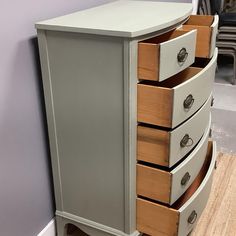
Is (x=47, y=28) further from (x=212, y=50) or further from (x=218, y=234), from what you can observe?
(x=218, y=234)

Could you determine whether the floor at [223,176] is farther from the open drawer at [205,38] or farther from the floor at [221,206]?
the open drawer at [205,38]

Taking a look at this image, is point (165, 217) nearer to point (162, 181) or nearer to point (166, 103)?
point (162, 181)

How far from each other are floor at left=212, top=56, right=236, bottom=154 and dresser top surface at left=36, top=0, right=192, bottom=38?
1069 millimetres

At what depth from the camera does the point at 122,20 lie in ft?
3.41

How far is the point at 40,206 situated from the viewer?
1.27 m

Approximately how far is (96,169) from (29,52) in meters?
0.43

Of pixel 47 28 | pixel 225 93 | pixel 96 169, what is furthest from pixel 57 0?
pixel 225 93

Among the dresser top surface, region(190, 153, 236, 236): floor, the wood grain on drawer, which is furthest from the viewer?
region(190, 153, 236, 236): floor

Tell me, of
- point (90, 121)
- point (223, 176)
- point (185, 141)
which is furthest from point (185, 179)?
point (223, 176)

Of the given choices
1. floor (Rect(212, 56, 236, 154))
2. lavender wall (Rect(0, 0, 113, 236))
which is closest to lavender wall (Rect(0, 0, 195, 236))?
lavender wall (Rect(0, 0, 113, 236))

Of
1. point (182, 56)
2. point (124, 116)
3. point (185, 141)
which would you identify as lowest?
point (185, 141)

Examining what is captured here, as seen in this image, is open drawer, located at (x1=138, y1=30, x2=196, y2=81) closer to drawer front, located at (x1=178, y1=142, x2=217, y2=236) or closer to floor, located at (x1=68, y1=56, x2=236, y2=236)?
drawer front, located at (x1=178, y1=142, x2=217, y2=236)

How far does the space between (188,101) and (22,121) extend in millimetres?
525

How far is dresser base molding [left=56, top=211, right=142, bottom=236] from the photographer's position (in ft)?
3.92
